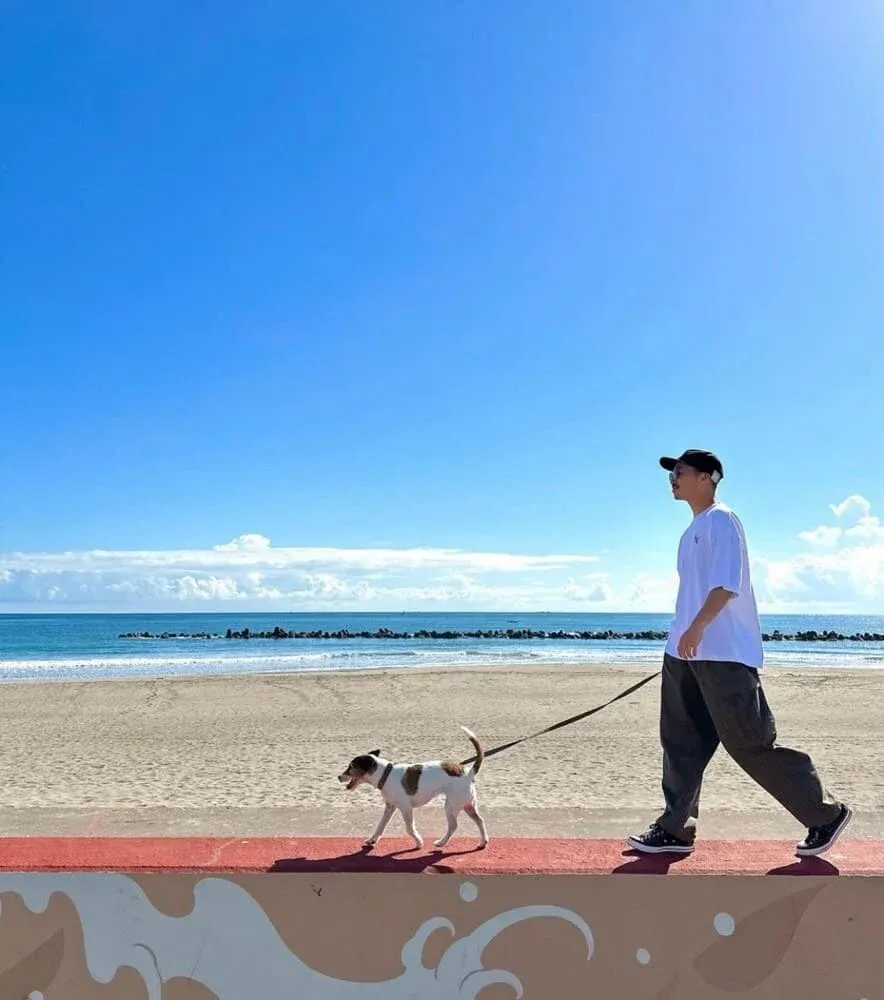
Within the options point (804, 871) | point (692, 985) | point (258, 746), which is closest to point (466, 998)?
point (692, 985)

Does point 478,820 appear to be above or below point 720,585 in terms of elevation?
below

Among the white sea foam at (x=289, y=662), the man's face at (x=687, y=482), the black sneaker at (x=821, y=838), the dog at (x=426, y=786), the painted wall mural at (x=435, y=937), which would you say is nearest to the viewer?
the painted wall mural at (x=435, y=937)

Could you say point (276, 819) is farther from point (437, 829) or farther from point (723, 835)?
point (723, 835)

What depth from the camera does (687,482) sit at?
3.72 meters

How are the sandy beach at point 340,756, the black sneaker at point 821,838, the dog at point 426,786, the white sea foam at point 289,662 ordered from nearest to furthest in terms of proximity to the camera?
the black sneaker at point 821,838
the dog at point 426,786
the sandy beach at point 340,756
the white sea foam at point 289,662

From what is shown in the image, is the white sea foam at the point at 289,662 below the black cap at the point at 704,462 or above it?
below

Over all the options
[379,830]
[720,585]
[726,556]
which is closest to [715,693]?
[720,585]

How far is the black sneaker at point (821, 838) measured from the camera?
3096mm

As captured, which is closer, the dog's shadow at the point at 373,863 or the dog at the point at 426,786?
the dog's shadow at the point at 373,863

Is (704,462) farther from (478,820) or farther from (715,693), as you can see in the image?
(478,820)

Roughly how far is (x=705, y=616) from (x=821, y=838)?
928mm

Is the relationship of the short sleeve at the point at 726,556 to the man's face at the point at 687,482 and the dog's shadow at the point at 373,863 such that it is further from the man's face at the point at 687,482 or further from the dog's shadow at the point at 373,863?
the dog's shadow at the point at 373,863

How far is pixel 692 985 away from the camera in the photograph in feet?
Result: 9.15

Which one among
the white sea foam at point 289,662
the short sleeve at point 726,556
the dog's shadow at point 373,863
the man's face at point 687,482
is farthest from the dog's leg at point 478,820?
the white sea foam at point 289,662
